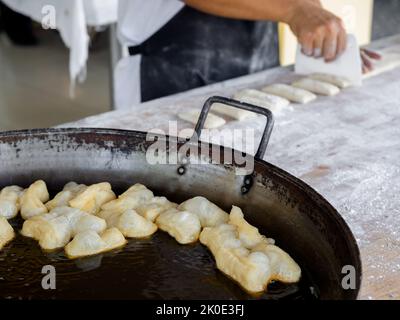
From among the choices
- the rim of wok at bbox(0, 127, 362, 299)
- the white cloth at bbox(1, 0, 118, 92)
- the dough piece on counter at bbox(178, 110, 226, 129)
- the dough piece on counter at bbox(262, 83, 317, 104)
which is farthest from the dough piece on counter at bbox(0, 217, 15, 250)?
the white cloth at bbox(1, 0, 118, 92)

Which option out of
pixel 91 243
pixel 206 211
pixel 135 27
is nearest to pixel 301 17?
pixel 135 27

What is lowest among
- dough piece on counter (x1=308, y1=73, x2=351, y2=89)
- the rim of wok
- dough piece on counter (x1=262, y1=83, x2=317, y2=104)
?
dough piece on counter (x1=262, y1=83, x2=317, y2=104)

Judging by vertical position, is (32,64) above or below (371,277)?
below

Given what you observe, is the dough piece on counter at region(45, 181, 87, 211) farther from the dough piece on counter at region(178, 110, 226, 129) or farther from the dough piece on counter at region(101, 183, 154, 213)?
the dough piece on counter at region(178, 110, 226, 129)

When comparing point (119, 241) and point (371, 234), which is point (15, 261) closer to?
point (119, 241)

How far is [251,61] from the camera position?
8.67 ft

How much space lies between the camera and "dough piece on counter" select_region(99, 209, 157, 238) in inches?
52.5

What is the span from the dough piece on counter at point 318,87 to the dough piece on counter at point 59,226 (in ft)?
4.11

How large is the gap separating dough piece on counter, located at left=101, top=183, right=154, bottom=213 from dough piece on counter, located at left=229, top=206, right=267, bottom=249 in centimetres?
21

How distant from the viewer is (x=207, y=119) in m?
2.07

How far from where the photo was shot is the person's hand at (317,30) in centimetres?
217

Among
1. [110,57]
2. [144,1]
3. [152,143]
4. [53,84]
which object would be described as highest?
[144,1]
